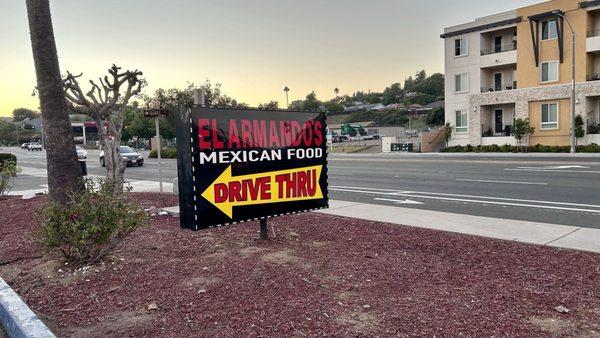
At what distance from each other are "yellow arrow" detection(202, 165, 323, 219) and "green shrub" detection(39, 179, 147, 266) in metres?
1.14

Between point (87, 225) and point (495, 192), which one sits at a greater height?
point (87, 225)

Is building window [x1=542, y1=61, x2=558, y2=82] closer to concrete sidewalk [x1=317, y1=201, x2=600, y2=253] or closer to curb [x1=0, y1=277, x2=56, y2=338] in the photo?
concrete sidewalk [x1=317, y1=201, x2=600, y2=253]

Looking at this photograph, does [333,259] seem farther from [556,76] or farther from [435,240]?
A: [556,76]

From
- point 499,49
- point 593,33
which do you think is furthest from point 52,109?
point 499,49

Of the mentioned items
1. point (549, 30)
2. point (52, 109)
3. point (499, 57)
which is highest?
point (549, 30)

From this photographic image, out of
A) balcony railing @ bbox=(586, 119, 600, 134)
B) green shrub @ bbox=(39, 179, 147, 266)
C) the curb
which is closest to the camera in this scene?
the curb

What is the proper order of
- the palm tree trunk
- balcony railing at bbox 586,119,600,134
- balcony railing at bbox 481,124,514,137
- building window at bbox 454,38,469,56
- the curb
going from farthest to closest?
building window at bbox 454,38,469,56 → balcony railing at bbox 481,124,514,137 → balcony railing at bbox 586,119,600,134 → the palm tree trunk → the curb

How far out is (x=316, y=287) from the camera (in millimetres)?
4816

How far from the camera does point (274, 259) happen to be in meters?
5.90

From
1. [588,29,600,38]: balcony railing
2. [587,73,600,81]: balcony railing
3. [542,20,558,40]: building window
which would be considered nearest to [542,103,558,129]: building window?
[587,73,600,81]: balcony railing

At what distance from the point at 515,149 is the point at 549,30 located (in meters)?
9.36

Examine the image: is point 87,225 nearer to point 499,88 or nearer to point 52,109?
point 52,109

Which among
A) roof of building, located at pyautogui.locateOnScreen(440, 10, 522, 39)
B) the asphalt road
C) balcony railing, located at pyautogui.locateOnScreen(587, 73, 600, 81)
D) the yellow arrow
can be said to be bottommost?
the asphalt road

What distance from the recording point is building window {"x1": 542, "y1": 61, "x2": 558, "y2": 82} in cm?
3581
